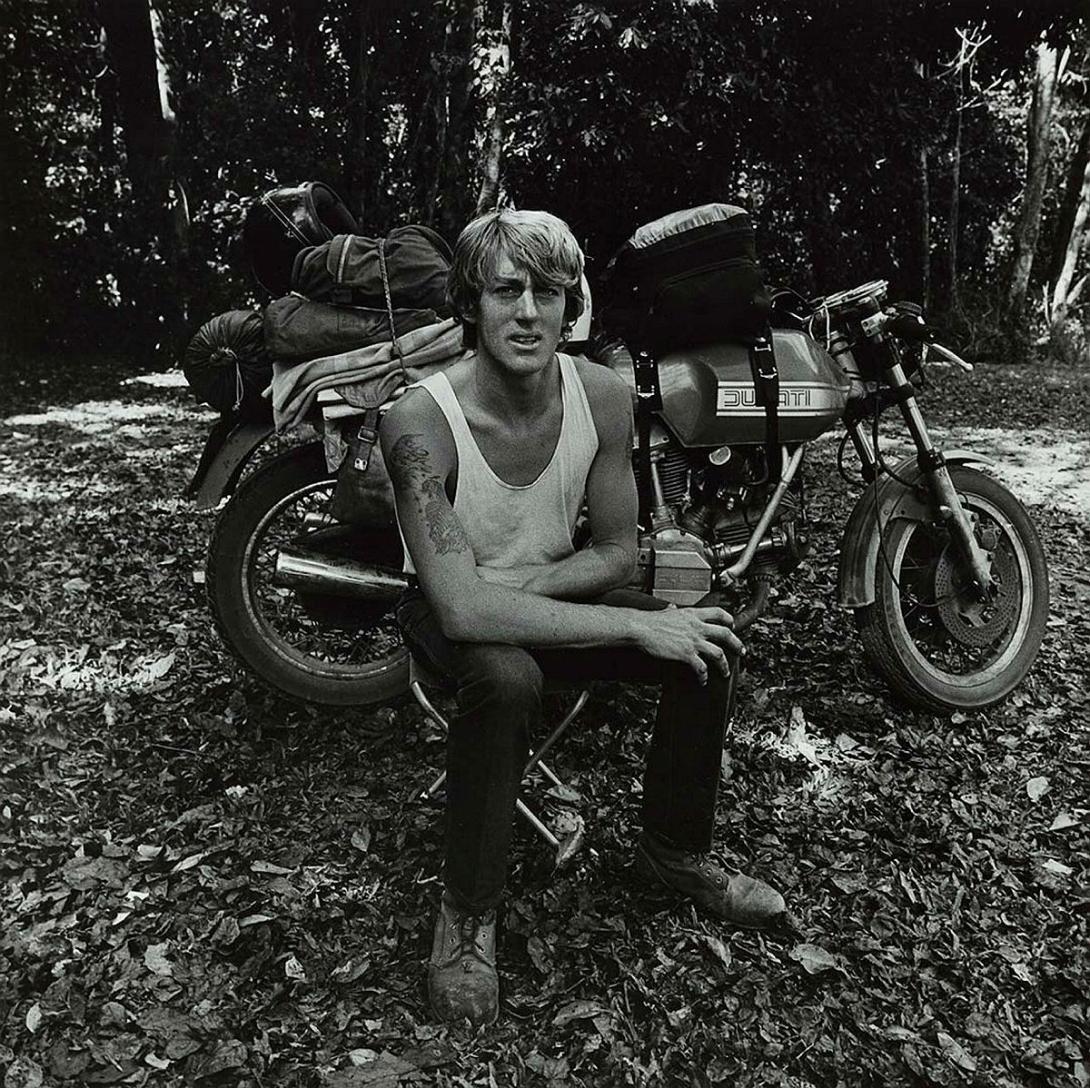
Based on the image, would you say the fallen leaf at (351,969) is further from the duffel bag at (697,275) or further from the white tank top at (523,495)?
the duffel bag at (697,275)

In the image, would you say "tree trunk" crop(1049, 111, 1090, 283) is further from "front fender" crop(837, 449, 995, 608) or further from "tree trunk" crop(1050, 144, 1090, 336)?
"front fender" crop(837, 449, 995, 608)

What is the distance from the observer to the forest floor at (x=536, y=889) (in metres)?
2.14

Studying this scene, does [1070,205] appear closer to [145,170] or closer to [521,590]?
[145,170]

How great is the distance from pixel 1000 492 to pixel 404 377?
2016 mm

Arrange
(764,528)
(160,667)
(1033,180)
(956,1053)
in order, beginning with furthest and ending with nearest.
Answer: (1033,180), (160,667), (764,528), (956,1053)

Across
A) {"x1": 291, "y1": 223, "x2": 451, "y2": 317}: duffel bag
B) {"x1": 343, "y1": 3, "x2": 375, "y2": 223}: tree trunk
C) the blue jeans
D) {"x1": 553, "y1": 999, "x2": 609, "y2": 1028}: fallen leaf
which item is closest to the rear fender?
{"x1": 291, "y1": 223, "x2": 451, "y2": 317}: duffel bag

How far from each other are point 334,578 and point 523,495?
912mm

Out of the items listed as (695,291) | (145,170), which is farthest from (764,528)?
(145,170)

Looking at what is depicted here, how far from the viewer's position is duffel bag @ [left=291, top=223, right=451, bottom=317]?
3004 mm

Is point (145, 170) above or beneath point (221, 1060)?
above

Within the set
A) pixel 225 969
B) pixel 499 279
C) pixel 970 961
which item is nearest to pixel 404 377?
pixel 499 279

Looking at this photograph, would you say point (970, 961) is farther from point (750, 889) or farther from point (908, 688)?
point (908, 688)

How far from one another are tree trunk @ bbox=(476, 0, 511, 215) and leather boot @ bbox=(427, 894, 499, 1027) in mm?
5761

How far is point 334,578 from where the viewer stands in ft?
10.1
